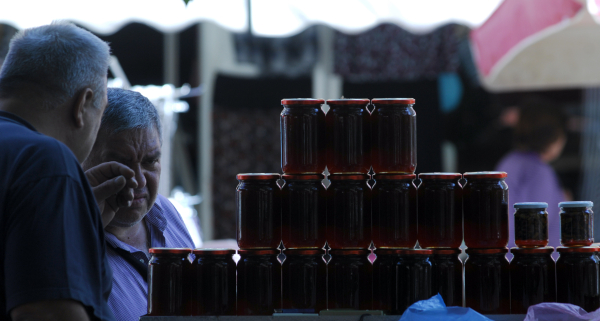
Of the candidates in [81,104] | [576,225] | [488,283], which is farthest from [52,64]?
[576,225]

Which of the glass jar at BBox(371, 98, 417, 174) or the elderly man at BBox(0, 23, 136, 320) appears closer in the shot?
the elderly man at BBox(0, 23, 136, 320)

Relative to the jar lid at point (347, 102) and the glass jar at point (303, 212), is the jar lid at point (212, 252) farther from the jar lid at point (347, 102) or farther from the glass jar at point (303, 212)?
the jar lid at point (347, 102)

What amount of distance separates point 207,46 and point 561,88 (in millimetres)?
2913

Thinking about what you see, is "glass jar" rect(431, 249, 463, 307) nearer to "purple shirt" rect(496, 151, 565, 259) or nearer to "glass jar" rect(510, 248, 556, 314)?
"glass jar" rect(510, 248, 556, 314)

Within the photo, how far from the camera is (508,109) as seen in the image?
201 inches

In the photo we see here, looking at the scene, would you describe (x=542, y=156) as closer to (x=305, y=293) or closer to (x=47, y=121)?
(x=305, y=293)

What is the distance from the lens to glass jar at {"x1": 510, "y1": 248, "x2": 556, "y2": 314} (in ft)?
6.04

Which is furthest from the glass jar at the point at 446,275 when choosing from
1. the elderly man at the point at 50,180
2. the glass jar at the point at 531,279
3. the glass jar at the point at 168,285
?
the elderly man at the point at 50,180

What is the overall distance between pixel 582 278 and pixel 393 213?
57cm

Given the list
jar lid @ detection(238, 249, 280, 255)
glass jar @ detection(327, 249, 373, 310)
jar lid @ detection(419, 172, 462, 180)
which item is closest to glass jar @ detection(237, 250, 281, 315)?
jar lid @ detection(238, 249, 280, 255)

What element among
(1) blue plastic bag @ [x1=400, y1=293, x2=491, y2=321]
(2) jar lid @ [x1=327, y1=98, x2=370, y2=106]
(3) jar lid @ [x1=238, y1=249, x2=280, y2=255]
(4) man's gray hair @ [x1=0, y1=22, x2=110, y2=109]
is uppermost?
(4) man's gray hair @ [x1=0, y1=22, x2=110, y2=109]

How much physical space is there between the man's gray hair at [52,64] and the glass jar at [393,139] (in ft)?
2.73

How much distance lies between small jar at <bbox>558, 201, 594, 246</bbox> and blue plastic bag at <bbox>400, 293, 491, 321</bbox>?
0.41 meters

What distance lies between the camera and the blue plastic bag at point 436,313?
1690 mm
